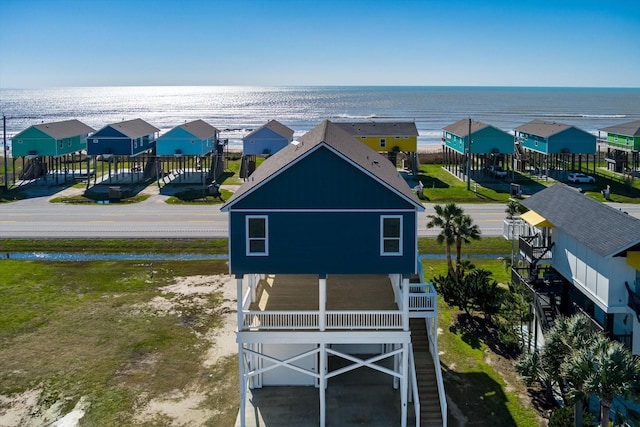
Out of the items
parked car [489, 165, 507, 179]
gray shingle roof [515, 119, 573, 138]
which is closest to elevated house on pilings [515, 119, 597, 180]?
gray shingle roof [515, 119, 573, 138]

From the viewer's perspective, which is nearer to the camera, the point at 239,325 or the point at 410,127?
the point at 239,325

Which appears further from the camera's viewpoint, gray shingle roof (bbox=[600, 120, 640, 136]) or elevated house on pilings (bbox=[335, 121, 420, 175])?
elevated house on pilings (bbox=[335, 121, 420, 175])

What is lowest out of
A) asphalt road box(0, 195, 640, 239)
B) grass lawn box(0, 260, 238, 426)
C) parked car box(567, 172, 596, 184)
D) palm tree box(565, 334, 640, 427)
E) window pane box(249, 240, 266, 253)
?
grass lawn box(0, 260, 238, 426)

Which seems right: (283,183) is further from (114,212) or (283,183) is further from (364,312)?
(114,212)

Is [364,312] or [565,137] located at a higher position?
[565,137]

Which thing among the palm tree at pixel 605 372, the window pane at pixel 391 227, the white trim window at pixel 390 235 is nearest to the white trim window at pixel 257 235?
the white trim window at pixel 390 235

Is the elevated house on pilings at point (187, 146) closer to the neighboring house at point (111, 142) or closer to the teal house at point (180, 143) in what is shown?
the teal house at point (180, 143)

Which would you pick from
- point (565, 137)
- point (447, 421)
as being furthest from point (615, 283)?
point (565, 137)

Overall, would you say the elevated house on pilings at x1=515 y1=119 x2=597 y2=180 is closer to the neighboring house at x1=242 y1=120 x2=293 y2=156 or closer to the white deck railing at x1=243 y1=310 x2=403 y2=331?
the neighboring house at x1=242 y1=120 x2=293 y2=156
